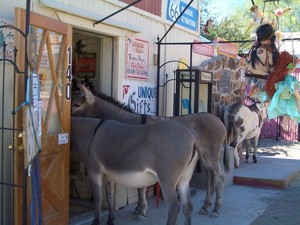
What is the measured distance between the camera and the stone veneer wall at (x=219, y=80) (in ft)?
29.9

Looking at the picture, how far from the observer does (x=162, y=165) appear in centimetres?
460

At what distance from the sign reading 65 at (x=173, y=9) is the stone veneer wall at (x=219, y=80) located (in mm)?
1206

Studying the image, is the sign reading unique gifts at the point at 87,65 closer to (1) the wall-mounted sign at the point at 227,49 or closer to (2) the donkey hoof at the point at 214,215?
(2) the donkey hoof at the point at 214,215

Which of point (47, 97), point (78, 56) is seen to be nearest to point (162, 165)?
point (47, 97)

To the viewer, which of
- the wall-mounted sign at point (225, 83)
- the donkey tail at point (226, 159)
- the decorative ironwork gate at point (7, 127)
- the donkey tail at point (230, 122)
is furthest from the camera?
the donkey tail at point (230, 122)

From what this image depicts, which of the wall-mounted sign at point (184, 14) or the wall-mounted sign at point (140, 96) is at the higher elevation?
the wall-mounted sign at point (184, 14)

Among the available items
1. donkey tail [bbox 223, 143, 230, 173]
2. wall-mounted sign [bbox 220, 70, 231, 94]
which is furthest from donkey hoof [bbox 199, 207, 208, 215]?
wall-mounted sign [bbox 220, 70, 231, 94]

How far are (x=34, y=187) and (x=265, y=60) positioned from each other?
294cm

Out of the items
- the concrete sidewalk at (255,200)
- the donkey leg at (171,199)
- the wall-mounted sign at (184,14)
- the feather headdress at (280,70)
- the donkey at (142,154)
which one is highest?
the wall-mounted sign at (184,14)

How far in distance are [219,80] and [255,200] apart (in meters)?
3.07

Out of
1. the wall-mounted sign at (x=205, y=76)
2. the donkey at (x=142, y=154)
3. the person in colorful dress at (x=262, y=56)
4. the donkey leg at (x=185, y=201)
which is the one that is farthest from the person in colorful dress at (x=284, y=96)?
the wall-mounted sign at (x=205, y=76)

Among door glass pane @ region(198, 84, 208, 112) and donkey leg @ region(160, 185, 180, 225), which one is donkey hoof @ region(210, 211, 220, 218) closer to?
donkey leg @ region(160, 185, 180, 225)

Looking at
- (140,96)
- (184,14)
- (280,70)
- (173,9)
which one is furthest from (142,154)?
(184,14)

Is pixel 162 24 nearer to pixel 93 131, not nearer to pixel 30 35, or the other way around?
pixel 93 131
